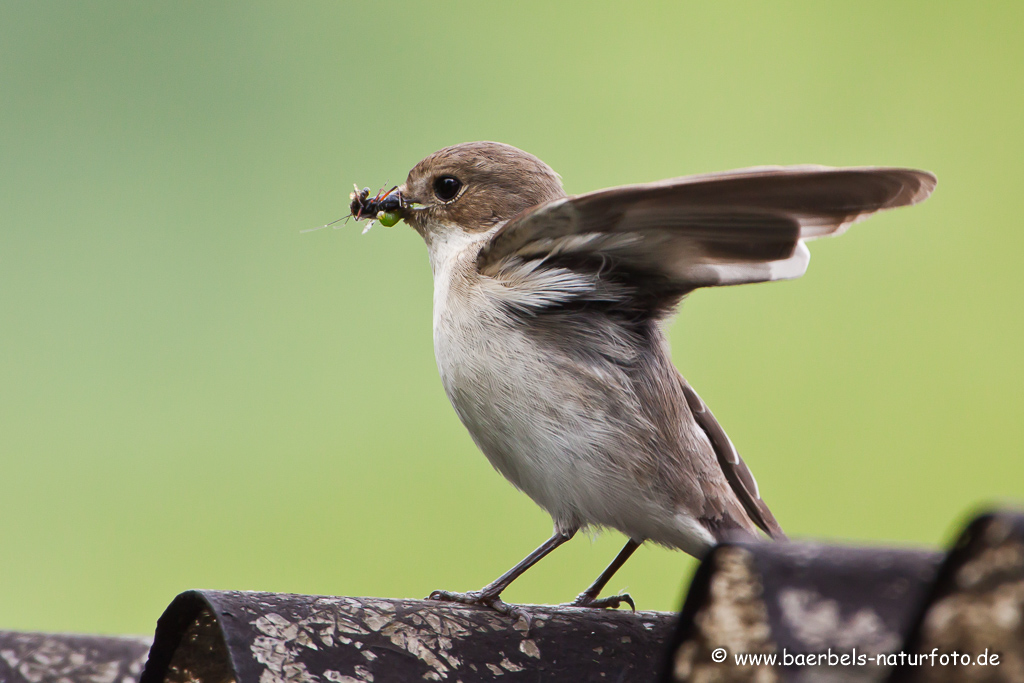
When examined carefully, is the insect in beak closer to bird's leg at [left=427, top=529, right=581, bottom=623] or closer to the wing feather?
the wing feather

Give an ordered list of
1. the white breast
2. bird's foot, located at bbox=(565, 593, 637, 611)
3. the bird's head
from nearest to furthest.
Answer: the white breast
bird's foot, located at bbox=(565, 593, 637, 611)
the bird's head

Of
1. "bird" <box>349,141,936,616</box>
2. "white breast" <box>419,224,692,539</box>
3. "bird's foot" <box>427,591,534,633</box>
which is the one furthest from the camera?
"white breast" <box>419,224,692,539</box>

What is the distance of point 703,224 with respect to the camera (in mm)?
1165

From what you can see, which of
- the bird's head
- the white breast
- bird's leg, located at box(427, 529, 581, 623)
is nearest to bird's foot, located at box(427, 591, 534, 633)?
bird's leg, located at box(427, 529, 581, 623)

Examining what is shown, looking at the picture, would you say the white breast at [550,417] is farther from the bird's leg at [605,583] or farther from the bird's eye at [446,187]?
the bird's eye at [446,187]

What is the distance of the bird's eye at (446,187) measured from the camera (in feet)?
6.25

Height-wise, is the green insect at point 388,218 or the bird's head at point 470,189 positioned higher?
the bird's head at point 470,189

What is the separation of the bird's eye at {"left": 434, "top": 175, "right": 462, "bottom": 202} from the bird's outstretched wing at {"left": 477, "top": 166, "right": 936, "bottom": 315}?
396 mm

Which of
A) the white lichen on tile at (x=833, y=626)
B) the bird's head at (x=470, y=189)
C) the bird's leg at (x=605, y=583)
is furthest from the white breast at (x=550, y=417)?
the white lichen on tile at (x=833, y=626)

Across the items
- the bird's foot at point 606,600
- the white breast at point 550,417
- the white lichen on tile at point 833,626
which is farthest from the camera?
the bird's foot at point 606,600

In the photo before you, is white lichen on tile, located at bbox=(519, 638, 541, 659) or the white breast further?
the white breast

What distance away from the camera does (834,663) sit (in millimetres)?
498

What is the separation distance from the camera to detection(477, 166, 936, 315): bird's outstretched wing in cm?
98

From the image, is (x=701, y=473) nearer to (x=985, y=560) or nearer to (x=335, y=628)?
(x=335, y=628)
